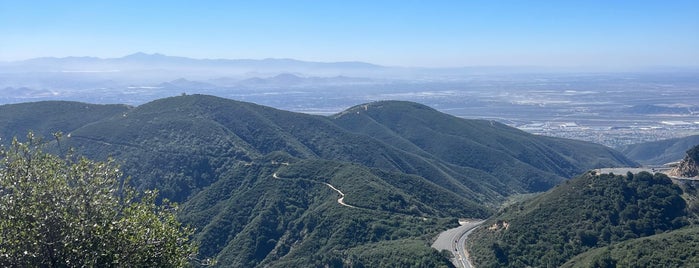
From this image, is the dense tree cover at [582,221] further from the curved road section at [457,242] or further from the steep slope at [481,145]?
the steep slope at [481,145]

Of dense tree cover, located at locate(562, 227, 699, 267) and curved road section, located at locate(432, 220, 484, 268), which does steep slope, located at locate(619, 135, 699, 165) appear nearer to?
curved road section, located at locate(432, 220, 484, 268)

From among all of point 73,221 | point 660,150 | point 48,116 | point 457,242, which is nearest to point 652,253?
point 457,242

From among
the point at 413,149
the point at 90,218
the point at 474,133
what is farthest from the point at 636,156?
the point at 90,218

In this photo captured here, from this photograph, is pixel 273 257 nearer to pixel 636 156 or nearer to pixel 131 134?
pixel 131 134

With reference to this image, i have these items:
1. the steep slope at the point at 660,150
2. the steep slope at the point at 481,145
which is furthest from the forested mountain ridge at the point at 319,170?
the steep slope at the point at 660,150

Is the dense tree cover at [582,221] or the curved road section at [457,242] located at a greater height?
the dense tree cover at [582,221]

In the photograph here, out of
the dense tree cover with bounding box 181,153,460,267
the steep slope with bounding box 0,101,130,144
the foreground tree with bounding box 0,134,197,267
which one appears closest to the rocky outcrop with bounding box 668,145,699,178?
the dense tree cover with bounding box 181,153,460,267
